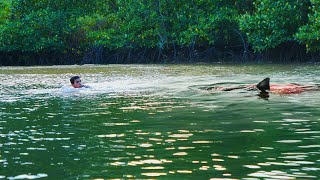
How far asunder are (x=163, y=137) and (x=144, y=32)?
41.4m

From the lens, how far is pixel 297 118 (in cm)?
Result: 1208

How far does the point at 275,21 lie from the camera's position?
137 feet

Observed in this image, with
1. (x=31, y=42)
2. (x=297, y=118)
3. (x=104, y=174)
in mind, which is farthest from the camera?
(x=31, y=42)

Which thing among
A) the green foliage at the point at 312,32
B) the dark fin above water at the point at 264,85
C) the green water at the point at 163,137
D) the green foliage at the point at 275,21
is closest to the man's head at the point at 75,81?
the green water at the point at 163,137

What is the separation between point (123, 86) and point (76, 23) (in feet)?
110

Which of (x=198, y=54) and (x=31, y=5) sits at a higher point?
(x=31, y=5)

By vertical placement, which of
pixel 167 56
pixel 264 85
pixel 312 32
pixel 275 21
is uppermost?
pixel 275 21

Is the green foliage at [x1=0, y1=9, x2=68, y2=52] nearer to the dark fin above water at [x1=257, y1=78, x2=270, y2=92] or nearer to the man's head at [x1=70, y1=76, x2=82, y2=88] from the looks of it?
the man's head at [x1=70, y1=76, x2=82, y2=88]

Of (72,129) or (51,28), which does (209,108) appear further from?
(51,28)

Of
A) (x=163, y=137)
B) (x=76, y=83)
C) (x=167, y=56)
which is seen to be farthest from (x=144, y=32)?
(x=163, y=137)

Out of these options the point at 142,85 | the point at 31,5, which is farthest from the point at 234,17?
the point at 142,85

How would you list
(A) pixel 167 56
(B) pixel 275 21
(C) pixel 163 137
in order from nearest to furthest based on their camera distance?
(C) pixel 163 137 → (B) pixel 275 21 → (A) pixel 167 56

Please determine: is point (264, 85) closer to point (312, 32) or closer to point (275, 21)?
point (312, 32)

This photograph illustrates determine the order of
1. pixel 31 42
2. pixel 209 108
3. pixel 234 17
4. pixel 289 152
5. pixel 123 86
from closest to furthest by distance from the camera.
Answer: pixel 289 152 → pixel 209 108 → pixel 123 86 → pixel 234 17 → pixel 31 42
